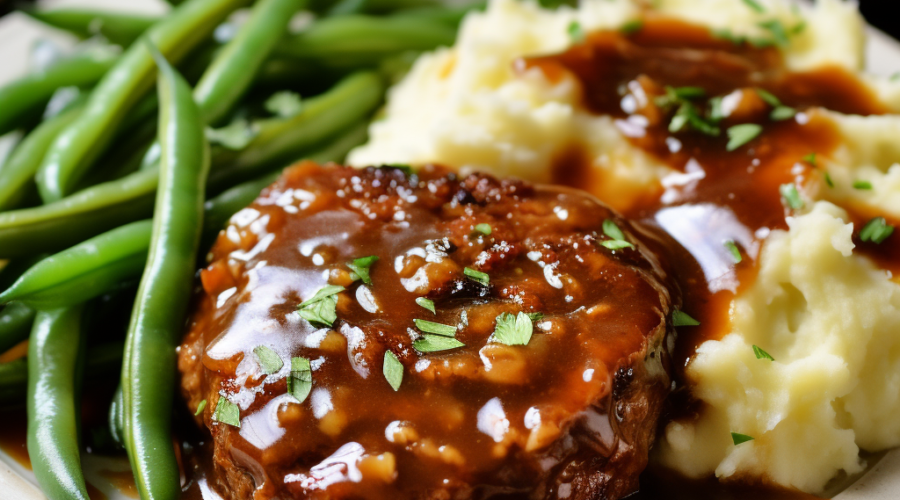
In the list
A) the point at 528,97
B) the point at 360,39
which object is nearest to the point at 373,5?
the point at 360,39

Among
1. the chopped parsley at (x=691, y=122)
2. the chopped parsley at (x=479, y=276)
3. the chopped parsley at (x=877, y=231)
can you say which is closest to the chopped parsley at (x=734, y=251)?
the chopped parsley at (x=877, y=231)

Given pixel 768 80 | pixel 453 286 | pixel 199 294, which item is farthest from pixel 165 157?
pixel 768 80

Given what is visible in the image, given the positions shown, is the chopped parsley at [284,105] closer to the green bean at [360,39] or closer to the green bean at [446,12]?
the green bean at [360,39]

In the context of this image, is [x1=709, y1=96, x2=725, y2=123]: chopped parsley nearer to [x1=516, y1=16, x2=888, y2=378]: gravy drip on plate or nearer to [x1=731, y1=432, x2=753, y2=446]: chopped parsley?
[x1=516, y1=16, x2=888, y2=378]: gravy drip on plate

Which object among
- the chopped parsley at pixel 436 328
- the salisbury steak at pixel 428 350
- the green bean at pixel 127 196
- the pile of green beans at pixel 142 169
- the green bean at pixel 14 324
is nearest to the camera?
→ the salisbury steak at pixel 428 350

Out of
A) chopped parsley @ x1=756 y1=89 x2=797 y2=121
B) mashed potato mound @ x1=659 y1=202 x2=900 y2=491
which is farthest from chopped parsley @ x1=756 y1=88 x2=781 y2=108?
mashed potato mound @ x1=659 y1=202 x2=900 y2=491

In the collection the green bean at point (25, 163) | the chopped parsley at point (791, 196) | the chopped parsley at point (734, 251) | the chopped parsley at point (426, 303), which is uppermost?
the green bean at point (25, 163)

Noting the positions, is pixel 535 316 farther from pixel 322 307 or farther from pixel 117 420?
pixel 117 420
